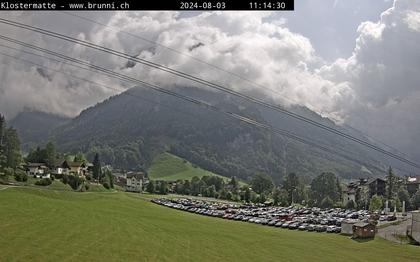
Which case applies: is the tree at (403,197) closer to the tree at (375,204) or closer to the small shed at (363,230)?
the tree at (375,204)

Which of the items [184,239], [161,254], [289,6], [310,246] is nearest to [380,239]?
[310,246]

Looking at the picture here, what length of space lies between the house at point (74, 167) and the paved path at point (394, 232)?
109 m

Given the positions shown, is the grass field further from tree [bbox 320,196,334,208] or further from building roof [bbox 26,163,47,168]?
tree [bbox 320,196,334,208]

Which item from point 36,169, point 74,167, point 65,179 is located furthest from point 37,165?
point 65,179

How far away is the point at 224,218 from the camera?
110m

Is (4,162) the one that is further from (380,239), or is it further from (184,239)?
(380,239)

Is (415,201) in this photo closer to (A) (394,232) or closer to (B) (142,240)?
(A) (394,232)

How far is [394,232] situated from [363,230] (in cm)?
1188

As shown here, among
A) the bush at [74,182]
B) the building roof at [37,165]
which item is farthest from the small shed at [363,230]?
the building roof at [37,165]

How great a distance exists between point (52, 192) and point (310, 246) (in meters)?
60.9

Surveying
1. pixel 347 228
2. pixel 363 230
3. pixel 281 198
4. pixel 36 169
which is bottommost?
pixel 347 228

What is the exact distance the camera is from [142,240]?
197ft

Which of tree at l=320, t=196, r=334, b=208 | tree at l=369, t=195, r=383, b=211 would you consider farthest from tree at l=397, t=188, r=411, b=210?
tree at l=369, t=195, r=383, b=211

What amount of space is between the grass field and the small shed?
7.55 feet
